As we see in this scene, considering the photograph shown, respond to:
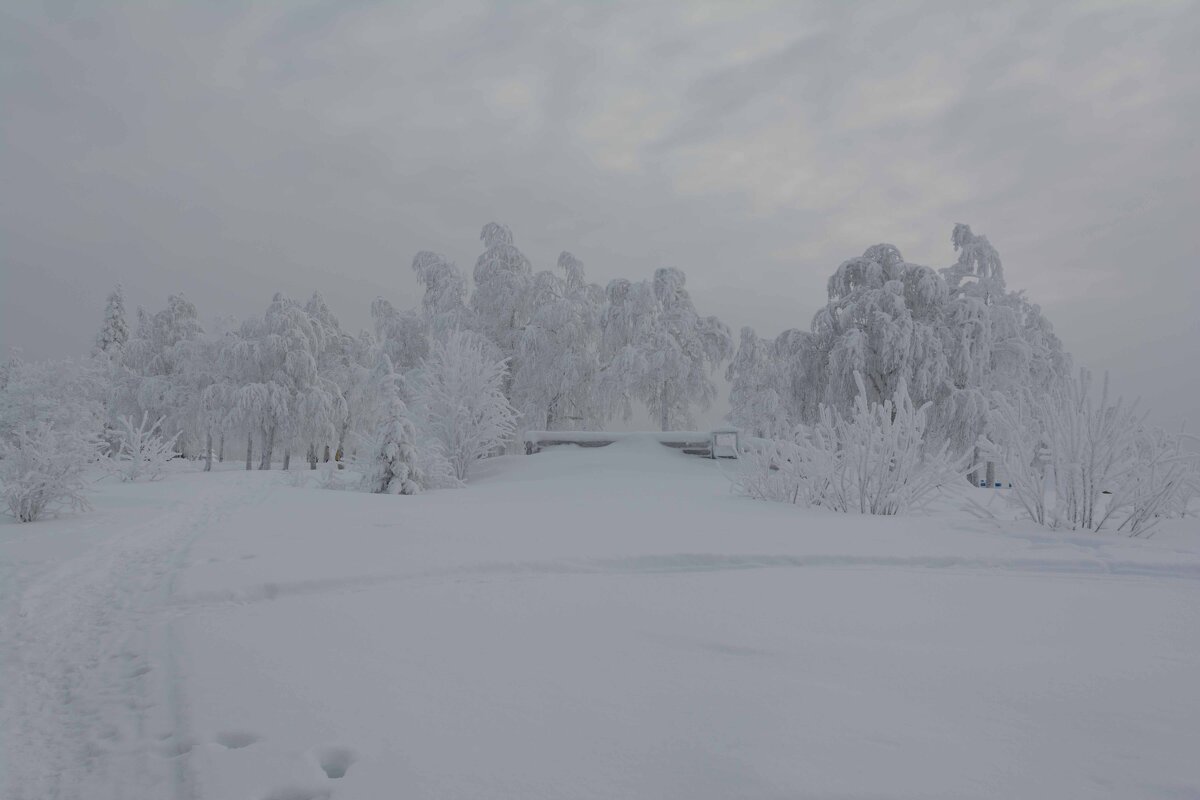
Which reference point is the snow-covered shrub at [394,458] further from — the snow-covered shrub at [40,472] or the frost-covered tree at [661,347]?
the frost-covered tree at [661,347]

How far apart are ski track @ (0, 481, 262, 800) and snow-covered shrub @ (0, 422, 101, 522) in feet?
11.5

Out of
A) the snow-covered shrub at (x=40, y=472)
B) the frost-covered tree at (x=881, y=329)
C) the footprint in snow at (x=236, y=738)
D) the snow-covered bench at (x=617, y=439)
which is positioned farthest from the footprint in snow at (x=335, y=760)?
the frost-covered tree at (x=881, y=329)

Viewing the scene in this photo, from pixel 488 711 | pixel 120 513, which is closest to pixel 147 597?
pixel 488 711

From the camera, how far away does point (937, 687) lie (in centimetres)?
222

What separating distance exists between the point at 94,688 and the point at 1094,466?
7.38 meters

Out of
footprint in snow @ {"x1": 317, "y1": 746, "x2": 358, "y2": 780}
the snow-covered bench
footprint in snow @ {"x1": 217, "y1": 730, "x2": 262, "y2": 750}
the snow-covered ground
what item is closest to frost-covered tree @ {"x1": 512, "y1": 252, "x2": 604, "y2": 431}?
the snow-covered bench

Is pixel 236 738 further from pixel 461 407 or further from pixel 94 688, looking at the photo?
pixel 461 407

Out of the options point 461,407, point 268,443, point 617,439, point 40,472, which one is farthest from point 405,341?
point 40,472

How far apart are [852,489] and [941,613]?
490 cm

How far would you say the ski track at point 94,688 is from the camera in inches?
74.2

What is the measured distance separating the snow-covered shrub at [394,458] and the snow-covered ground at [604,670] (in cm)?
726

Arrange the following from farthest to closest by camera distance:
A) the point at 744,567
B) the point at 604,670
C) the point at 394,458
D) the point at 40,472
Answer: the point at 394,458 < the point at 40,472 < the point at 744,567 < the point at 604,670

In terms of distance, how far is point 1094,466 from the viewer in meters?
6.06

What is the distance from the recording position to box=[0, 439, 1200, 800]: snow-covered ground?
1713 mm
